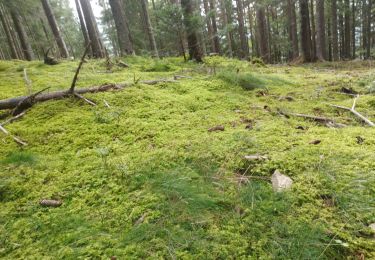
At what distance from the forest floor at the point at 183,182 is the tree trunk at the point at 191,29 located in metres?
3.75

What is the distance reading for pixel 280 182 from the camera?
201 cm

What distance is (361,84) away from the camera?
209 inches

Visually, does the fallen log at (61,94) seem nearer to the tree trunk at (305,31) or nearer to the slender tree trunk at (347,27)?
the tree trunk at (305,31)

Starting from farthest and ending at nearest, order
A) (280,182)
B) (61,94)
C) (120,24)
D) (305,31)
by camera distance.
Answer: (305,31) < (120,24) < (61,94) < (280,182)

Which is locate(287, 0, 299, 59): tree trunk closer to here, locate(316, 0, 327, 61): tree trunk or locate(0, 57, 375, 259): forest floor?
locate(316, 0, 327, 61): tree trunk

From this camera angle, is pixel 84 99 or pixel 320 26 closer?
pixel 84 99

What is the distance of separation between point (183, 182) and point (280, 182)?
2.62 ft

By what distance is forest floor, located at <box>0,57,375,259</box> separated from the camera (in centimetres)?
157

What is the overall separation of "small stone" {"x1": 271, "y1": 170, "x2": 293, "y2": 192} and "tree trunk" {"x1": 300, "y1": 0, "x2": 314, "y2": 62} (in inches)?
467

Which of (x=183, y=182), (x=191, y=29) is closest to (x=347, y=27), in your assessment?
(x=191, y=29)

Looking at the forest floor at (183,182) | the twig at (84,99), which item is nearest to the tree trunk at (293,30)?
the forest floor at (183,182)

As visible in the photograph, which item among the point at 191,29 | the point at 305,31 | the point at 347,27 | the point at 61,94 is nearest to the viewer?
the point at 61,94

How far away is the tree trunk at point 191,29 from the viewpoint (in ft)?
22.5

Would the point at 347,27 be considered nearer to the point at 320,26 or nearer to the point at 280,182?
the point at 320,26
